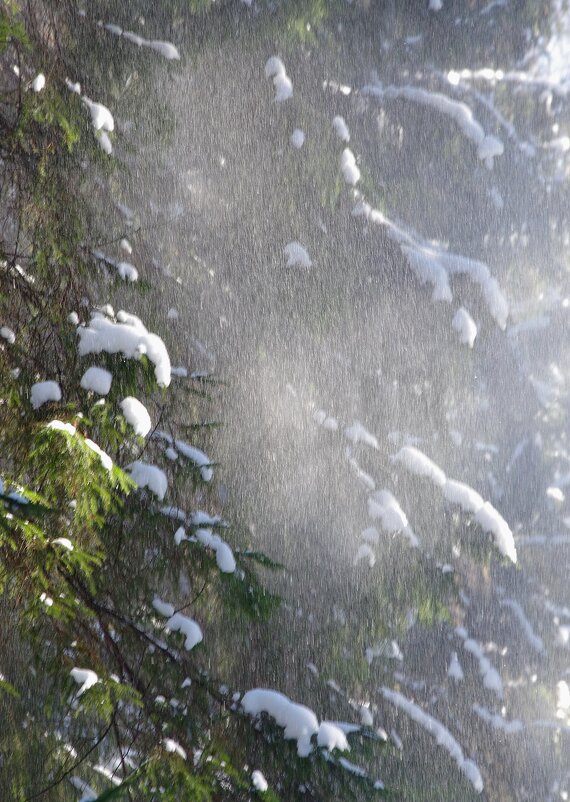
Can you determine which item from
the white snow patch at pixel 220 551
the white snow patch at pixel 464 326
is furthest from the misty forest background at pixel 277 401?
the white snow patch at pixel 464 326

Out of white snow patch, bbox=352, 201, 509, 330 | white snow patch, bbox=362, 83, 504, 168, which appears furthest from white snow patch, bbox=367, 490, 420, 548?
white snow patch, bbox=362, 83, 504, 168

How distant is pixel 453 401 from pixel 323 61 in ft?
11.3

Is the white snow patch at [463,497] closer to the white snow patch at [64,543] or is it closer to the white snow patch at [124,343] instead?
the white snow patch at [124,343]

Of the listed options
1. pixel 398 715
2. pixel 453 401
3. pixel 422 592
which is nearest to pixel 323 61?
pixel 453 401

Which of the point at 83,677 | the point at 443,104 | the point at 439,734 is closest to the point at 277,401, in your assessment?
the point at 439,734

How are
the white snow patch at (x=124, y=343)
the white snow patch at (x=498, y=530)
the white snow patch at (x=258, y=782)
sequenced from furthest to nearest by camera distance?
the white snow patch at (x=498, y=530) < the white snow patch at (x=258, y=782) < the white snow patch at (x=124, y=343)

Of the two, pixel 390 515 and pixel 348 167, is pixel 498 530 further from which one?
pixel 348 167

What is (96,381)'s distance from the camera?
290cm

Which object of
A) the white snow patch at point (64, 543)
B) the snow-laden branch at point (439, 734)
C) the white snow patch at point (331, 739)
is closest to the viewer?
the white snow patch at point (64, 543)

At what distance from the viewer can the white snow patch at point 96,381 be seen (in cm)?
289

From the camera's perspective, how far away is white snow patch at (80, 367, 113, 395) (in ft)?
9.47

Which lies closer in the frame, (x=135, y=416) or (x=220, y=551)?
(x=135, y=416)

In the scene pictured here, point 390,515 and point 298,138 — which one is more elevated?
point 298,138

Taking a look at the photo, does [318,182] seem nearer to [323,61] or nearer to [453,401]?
[323,61]
